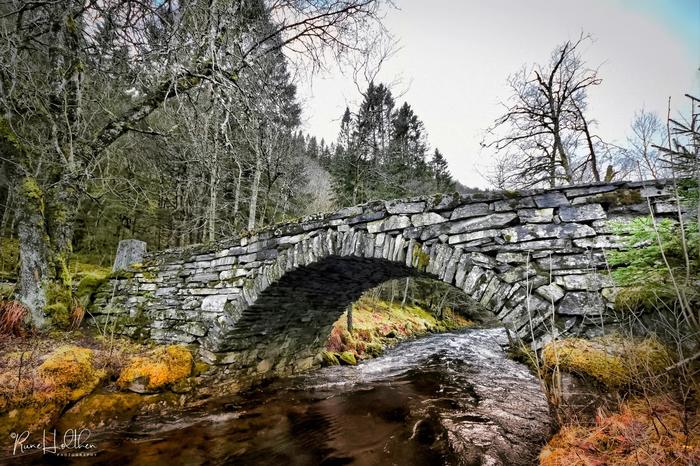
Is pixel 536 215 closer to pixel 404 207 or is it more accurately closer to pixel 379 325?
pixel 404 207

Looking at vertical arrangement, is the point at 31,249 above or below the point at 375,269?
above

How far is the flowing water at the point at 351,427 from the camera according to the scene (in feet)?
10.7

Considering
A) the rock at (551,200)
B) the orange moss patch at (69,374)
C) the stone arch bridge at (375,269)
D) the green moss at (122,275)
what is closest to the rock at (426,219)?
the stone arch bridge at (375,269)

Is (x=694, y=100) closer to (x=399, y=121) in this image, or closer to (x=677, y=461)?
(x=677, y=461)

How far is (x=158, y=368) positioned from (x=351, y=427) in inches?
110

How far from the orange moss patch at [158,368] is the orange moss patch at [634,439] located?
181 inches

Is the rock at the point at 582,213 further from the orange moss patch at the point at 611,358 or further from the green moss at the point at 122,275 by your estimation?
the green moss at the point at 122,275

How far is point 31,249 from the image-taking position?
196 inches

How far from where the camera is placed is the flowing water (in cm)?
325

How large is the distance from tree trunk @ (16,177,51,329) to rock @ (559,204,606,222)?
23.1 ft

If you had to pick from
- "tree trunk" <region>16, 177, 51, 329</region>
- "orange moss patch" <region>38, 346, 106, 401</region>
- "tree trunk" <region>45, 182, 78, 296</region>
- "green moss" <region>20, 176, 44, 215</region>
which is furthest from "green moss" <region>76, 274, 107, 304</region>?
"orange moss patch" <region>38, 346, 106, 401</region>

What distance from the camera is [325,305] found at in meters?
6.46

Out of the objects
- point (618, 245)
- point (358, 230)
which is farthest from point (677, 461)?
point (358, 230)

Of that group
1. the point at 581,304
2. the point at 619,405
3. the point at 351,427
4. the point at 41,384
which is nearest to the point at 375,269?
the point at 351,427
